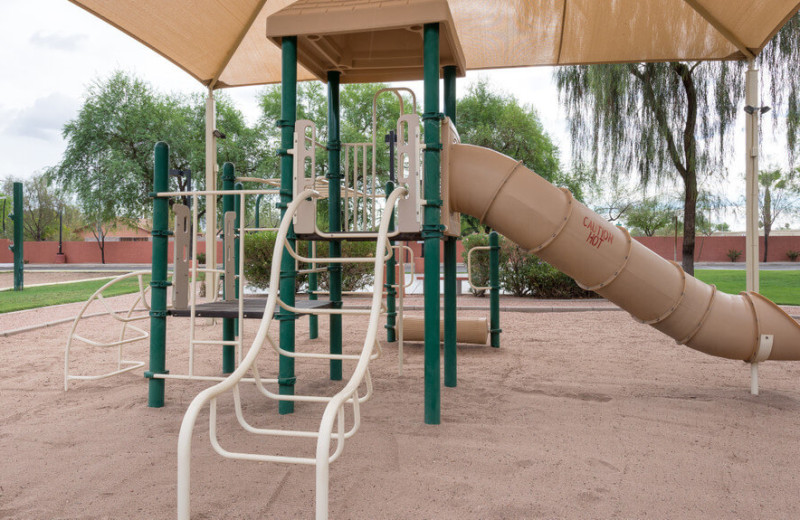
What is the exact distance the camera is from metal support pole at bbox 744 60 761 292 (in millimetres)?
6703

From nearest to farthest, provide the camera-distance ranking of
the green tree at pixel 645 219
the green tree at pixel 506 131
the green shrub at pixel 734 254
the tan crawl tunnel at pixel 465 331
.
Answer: the tan crawl tunnel at pixel 465 331 < the green tree at pixel 506 131 < the green shrub at pixel 734 254 < the green tree at pixel 645 219

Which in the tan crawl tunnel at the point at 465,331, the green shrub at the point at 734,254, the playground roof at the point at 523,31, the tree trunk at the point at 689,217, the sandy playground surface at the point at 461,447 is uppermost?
the playground roof at the point at 523,31

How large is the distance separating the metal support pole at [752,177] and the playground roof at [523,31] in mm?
A: 458

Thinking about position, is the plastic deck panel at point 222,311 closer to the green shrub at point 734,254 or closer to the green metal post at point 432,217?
the green metal post at point 432,217

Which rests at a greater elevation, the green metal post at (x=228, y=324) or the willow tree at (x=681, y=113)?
the willow tree at (x=681, y=113)

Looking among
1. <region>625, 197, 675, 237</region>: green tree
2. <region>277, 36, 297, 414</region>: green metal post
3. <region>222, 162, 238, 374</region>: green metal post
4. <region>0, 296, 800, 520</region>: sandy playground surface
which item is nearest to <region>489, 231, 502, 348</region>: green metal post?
<region>0, 296, 800, 520</region>: sandy playground surface

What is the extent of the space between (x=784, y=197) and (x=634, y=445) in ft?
186

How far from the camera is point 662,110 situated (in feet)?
42.2

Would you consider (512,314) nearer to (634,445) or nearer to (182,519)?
(634,445)

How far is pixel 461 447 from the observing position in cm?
320

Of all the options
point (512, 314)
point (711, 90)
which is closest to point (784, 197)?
point (711, 90)

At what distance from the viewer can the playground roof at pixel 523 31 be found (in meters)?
5.70

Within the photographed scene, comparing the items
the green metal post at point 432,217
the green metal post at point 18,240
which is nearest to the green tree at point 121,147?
the green metal post at point 18,240

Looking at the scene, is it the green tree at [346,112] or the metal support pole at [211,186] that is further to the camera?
the green tree at [346,112]
